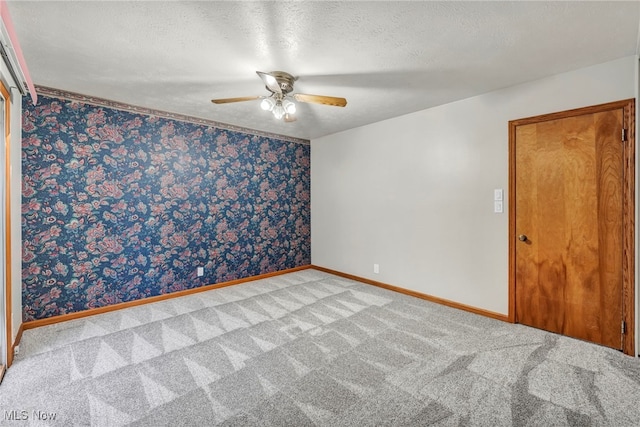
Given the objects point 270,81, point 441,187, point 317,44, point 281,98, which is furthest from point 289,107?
point 441,187

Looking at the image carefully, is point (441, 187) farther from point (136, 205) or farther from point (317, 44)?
point (136, 205)

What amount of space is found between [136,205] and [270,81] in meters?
2.39

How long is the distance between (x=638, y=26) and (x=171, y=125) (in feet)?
14.7

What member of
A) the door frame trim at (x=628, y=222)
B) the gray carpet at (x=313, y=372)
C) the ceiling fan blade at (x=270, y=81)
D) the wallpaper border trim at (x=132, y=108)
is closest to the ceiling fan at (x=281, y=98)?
the ceiling fan blade at (x=270, y=81)

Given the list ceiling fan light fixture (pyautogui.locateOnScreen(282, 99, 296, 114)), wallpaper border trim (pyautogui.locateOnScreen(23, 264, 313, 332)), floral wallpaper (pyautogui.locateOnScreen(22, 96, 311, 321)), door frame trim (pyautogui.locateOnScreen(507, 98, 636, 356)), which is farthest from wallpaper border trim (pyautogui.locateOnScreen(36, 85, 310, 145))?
door frame trim (pyautogui.locateOnScreen(507, 98, 636, 356))

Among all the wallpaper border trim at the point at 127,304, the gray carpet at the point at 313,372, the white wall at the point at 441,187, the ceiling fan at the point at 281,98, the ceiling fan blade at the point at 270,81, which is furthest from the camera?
the wallpaper border trim at the point at 127,304

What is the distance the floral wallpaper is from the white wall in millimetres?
1247

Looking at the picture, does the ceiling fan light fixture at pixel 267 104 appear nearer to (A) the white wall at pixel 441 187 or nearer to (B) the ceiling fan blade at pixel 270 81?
(B) the ceiling fan blade at pixel 270 81

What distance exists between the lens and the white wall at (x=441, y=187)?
9.12ft

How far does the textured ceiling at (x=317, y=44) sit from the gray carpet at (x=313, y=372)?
7.91 feet

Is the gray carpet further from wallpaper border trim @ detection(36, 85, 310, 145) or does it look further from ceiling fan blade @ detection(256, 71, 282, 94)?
wallpaper border trim @ detection(36, 85, 310, 145)

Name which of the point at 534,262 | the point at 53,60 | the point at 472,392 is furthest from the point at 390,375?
the point at 53,60

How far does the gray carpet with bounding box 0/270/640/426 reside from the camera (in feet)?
5.67

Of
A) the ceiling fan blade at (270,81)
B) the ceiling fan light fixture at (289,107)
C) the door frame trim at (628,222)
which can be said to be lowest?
the door frame trim at (628,222)
